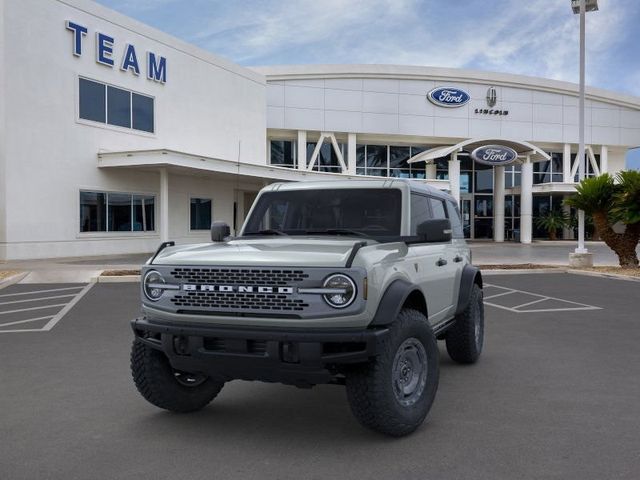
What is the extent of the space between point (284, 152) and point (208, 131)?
11.0 meters

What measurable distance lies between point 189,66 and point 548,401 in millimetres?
25684

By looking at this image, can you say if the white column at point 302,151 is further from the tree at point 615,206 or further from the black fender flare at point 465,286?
the black fender flare at point 465,286

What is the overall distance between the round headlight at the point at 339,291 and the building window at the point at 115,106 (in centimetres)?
2119

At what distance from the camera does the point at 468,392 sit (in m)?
5.34

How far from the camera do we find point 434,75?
3956cm

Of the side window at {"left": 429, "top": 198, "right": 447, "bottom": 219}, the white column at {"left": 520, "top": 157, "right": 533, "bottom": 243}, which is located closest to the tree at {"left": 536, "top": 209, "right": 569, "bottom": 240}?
the white column at {"left": 520, "top": 157, "right": 533, "bottom": 243}

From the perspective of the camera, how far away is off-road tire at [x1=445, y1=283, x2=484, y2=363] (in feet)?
20.2

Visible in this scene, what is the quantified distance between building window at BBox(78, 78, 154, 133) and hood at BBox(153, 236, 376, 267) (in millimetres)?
20147

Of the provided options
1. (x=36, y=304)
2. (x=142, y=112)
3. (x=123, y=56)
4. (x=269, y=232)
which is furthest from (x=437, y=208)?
(x=142, y=112)

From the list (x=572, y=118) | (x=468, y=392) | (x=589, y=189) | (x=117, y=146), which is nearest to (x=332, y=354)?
(x=468, y=392)

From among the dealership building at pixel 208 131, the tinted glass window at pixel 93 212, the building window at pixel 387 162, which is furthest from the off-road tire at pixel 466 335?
the building window at pixel 387 162

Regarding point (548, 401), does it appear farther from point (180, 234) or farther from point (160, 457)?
point (180, 234)

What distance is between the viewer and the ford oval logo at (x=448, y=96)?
130ft

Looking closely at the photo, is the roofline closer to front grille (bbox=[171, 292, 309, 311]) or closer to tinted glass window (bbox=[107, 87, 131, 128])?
tinted glass window (bbox=[107, 87, 131, 128])
